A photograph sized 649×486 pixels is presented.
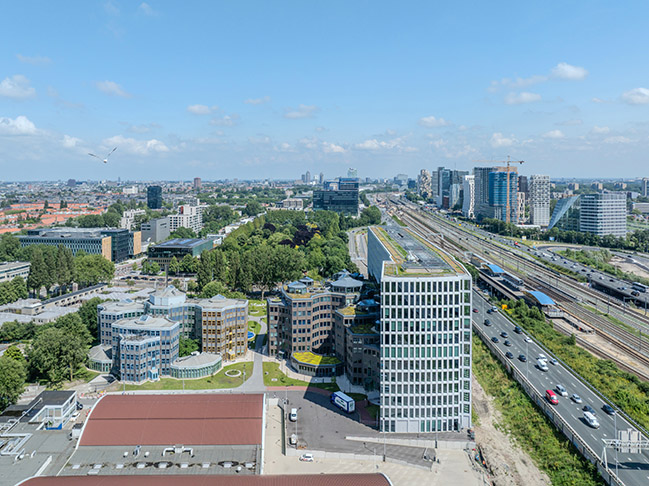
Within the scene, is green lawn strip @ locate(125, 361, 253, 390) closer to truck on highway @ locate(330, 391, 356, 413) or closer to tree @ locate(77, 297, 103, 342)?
truck on highway @ locate(330, 391, 356, 413)

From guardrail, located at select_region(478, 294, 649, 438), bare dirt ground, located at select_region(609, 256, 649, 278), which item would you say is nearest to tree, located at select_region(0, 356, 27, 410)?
guardrail, located at select_region(478, 294, 649, 438)

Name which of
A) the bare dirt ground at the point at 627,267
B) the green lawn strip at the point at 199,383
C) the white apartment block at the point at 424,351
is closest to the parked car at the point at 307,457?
the white apartment block at the point at 424,351

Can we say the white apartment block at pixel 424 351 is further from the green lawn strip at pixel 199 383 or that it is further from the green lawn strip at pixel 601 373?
the green lawn strip at pixel 199 383

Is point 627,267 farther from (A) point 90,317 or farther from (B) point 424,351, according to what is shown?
(A) point 90,317

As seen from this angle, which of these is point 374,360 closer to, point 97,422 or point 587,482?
point 587,482

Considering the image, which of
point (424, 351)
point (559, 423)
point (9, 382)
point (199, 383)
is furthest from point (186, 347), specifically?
point (559, 423)

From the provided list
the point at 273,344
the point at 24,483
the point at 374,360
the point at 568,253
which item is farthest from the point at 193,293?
the point at 568,253
